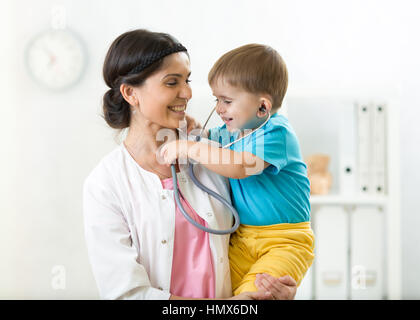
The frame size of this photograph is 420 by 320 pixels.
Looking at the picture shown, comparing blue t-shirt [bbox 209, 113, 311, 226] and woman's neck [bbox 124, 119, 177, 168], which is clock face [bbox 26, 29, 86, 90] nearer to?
woman's neck [bbox 124, 119, 177, 168]

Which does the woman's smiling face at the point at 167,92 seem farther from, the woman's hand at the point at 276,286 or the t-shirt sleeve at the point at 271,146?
the woman's hand at the point at 276,286

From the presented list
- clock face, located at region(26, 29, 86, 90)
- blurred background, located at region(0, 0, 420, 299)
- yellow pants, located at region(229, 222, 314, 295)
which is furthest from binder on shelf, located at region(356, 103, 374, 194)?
clock face, located at region(26, 29, 86, 90)

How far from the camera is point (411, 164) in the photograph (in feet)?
8.07

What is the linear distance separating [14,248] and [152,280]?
1.85 m

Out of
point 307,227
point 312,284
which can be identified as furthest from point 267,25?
point 307,227

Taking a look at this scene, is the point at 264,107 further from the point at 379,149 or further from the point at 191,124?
the point at 379,149

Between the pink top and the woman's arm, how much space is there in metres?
0.14

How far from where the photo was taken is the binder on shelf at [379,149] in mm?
2096

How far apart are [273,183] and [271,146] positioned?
0.34 feet

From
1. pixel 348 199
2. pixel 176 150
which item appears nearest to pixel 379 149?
pixel 348 199

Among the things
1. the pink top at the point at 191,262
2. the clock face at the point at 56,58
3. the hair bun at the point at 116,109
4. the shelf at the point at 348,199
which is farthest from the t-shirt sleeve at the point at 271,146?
the clock face at the point at 56,58

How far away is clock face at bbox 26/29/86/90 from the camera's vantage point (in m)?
2.50

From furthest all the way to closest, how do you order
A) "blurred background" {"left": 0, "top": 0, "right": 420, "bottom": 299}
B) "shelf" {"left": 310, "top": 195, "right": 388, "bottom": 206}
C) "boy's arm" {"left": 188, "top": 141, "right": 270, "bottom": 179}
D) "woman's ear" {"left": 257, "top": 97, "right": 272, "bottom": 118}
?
"blurred background" {"left": 0, "top": 0, "right": 420, "bottom": 299} → "shelf" {"left": 310, "top": 195, "right": 388, "bottom": 206} → "woman's ear" {"left": 257, "top": 97, "right": 272, "bottom": 118} → "boy's arm" {"left": 188, "top": 141, "right": 270, "bottom": 179}

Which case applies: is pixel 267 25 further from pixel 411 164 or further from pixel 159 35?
pixel 159 35
